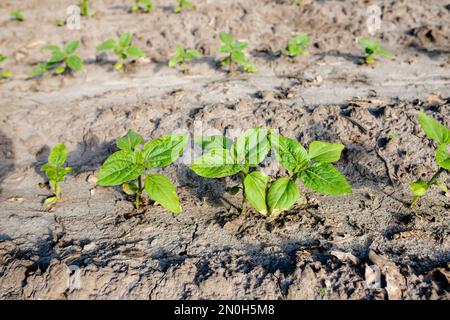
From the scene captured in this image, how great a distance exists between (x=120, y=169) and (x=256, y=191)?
0.80 m

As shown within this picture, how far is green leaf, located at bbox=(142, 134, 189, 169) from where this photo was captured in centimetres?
192

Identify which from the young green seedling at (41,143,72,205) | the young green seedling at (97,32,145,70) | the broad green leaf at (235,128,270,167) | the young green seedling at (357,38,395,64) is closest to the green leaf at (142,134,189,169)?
the broad green leaf at (235,128,270,167)

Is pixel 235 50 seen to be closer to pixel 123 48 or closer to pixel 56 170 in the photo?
pixel 123 48

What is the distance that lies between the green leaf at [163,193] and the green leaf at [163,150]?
3.5 inches

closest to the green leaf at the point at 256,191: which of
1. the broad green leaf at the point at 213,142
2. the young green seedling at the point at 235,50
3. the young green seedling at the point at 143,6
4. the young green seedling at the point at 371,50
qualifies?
the broad green leaf at the point at 213,142

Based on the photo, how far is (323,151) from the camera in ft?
6.39

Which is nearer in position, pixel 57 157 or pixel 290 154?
pixel 290 154

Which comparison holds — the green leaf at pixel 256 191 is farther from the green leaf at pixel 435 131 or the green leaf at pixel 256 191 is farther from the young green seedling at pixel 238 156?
the green leaf at pixel 435 131

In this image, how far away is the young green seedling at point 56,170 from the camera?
89.4 inches

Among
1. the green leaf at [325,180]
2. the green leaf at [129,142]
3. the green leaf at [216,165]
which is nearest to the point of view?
the green leaf at [325,180]

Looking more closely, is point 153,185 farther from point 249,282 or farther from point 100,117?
point 100,117

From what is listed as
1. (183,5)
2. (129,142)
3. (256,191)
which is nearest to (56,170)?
(129,142)

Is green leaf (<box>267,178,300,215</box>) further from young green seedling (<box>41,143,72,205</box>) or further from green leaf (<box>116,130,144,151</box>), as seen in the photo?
young green seedling (<box>41,143,72,205</box>)
